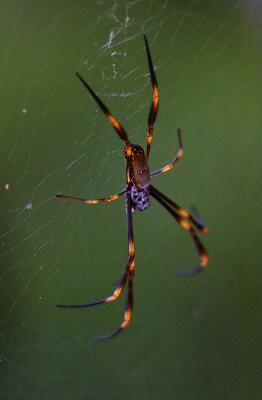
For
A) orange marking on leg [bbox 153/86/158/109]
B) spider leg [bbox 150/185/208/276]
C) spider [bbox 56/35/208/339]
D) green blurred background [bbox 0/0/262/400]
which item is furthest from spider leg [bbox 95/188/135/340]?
orange marking on leg [bbox 153/86/158/109]

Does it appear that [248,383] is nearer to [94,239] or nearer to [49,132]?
[94,239]

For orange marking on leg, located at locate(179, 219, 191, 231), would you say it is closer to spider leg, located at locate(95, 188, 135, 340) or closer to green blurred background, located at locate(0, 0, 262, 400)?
spider leg, located at locate(95, 188, 135, 340)

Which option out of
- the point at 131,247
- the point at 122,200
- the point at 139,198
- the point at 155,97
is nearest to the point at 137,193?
the point at 139,198

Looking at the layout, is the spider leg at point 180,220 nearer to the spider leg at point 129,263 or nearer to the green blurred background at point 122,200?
the spider leg at point 129,263

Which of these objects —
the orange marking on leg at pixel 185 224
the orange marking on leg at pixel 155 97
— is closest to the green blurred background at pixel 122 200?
the orange marking on leg at pixel 155 97

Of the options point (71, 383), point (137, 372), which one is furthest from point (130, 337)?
point (71, 383)
